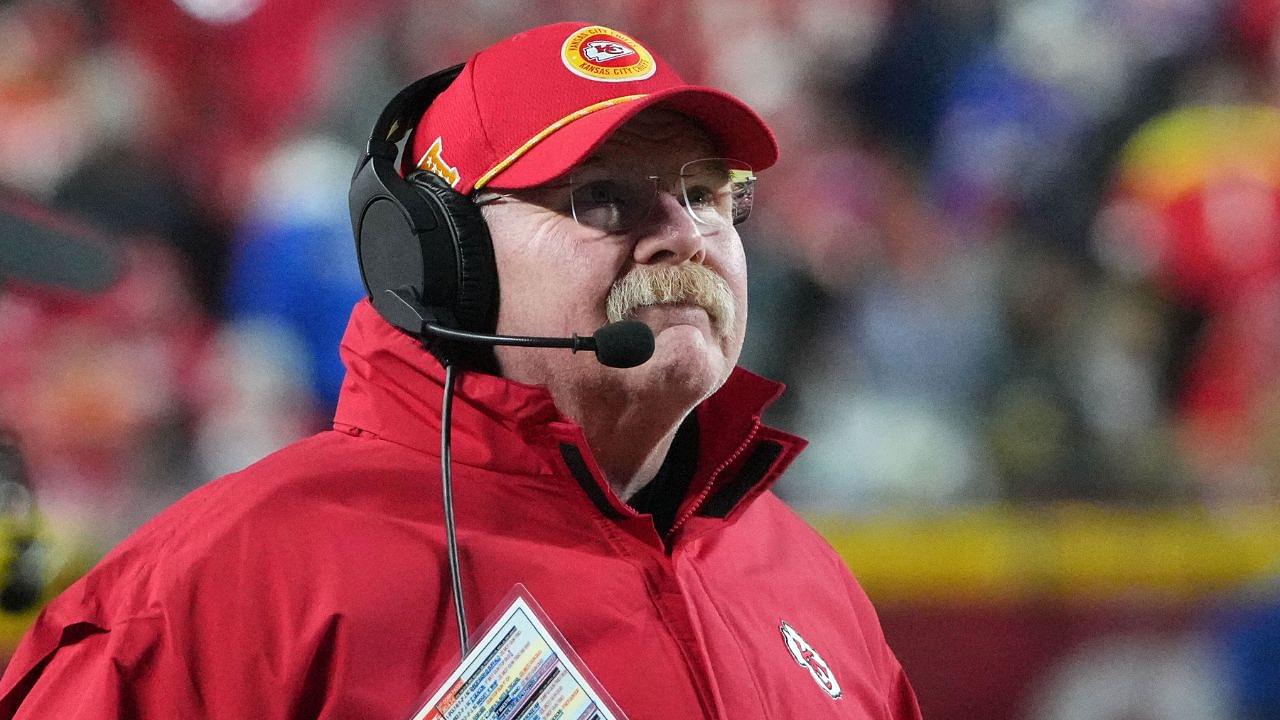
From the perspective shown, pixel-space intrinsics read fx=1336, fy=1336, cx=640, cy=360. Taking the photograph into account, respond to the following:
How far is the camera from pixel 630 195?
0.96 m

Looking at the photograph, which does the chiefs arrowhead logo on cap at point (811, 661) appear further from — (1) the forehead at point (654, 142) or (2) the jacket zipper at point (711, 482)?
(1) the forehead at point (654, 142)

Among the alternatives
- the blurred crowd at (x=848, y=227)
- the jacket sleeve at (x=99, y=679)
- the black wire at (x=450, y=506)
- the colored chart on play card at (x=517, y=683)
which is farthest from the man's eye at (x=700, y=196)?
the blurred crowd at (x=848, y=227)

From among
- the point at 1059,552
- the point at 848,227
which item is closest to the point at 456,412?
the point at 848,227

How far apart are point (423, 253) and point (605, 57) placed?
22cm

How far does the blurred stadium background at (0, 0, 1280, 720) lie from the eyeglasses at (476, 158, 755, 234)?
3.09ft

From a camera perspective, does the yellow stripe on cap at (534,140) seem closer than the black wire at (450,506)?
No

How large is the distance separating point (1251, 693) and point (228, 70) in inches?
72.5

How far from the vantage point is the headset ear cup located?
91 centimetres

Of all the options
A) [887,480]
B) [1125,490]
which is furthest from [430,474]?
[1125,490]

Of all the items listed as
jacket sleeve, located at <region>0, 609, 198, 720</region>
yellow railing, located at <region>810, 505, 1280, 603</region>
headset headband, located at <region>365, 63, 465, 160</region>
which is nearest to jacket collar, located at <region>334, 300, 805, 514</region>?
headset headband, located at <region>365, 63, 465, 160</region>

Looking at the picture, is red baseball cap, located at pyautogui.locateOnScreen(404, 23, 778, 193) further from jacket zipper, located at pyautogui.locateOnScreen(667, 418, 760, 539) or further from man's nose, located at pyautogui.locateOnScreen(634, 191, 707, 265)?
jacket zipper, located at pyautogui.locateOnScreen(667, 418, 760, 539)

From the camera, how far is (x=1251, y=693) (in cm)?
215

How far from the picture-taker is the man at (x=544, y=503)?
78 cm

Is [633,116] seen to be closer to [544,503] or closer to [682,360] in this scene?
[682,360]
